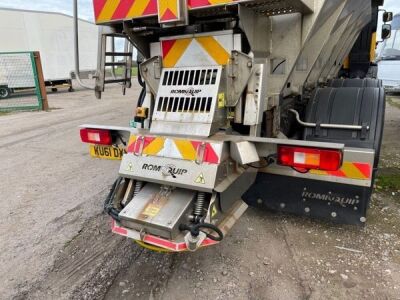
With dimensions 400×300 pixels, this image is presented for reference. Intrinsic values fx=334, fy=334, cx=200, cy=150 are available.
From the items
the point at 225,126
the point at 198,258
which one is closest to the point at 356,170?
the point at 225,126

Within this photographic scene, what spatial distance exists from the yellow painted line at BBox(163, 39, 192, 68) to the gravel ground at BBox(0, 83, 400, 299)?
160cm

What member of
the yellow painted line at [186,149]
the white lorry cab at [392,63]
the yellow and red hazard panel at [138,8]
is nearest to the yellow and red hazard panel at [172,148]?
the yellow painted line at [186,149]

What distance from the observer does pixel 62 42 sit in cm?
1620

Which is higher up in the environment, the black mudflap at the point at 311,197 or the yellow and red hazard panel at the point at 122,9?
the yellow and red hazard panel at the point at 122,9

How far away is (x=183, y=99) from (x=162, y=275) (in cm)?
135

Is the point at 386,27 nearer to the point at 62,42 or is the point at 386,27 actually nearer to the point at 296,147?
the point at 296,147

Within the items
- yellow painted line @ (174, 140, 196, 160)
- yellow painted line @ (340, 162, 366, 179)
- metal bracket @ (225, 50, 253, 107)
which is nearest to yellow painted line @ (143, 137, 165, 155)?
yellow painted line @ (174, 140, 196, 160)

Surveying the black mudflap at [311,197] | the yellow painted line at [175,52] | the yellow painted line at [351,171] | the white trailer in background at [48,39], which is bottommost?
the black mudflap at [311,197]

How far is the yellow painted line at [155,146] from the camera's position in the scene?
2430 millimetres

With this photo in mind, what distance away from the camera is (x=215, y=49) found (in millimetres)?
2672

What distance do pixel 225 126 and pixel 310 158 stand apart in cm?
73

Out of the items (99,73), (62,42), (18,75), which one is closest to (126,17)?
(99,73)

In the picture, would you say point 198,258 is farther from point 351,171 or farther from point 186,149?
point 351,171

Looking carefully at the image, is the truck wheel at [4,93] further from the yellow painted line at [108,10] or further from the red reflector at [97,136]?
the yellow painted line at [108,10]
